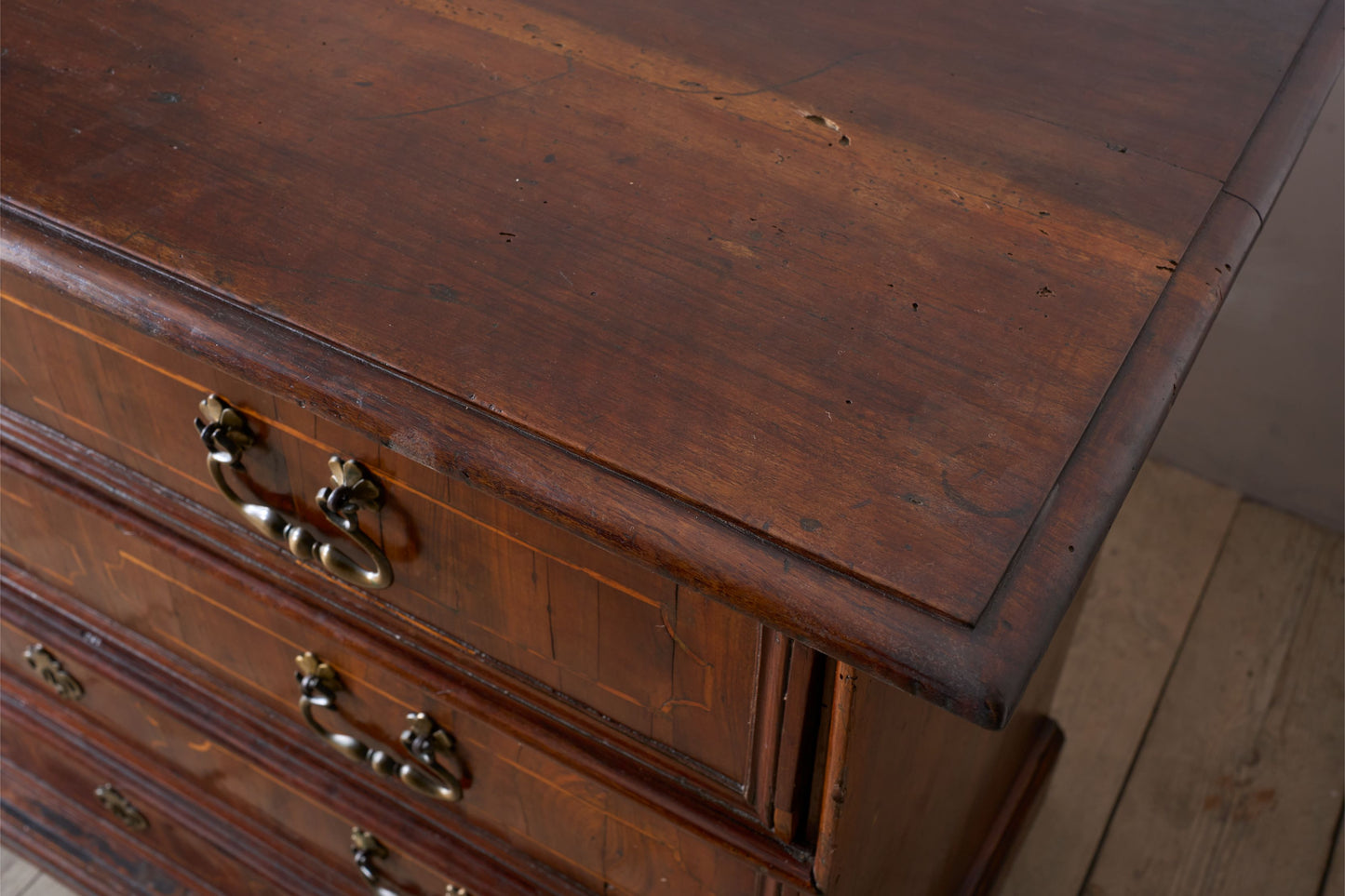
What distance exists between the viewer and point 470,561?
645mm

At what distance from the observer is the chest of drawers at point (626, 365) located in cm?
49

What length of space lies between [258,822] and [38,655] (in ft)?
0.77

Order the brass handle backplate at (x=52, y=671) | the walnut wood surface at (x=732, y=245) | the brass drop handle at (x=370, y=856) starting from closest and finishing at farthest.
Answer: the walnut wood surface at (x=732, y=245) → the brass drop handle at (x=370, y=856) → the brass handle backplate at (x=52, y=671)

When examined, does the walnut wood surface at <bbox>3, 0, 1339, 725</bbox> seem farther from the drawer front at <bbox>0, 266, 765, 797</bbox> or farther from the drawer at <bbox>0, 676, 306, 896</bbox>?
the drawer at <bbox>0, 676, 306, 896</bbox>

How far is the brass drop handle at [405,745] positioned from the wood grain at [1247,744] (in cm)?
73

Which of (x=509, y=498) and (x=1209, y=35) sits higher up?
(x=1209, y=35)

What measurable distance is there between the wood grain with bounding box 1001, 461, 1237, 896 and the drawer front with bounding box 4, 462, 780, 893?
2.00 feet

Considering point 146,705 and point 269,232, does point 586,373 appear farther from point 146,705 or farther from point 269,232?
point 146,705

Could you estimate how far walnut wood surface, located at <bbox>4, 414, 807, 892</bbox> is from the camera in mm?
688

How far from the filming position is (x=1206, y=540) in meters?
1.51

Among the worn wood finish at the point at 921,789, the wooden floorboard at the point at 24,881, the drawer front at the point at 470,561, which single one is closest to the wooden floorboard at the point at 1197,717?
the wooden floorboard at the point at 24,881

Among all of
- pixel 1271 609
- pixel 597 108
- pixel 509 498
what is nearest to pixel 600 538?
pixel 509 498

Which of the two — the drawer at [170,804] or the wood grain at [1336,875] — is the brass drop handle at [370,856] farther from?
the wood grain at [1336,875]

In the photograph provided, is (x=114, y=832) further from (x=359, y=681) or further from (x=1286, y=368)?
(x=1286, y=368)
